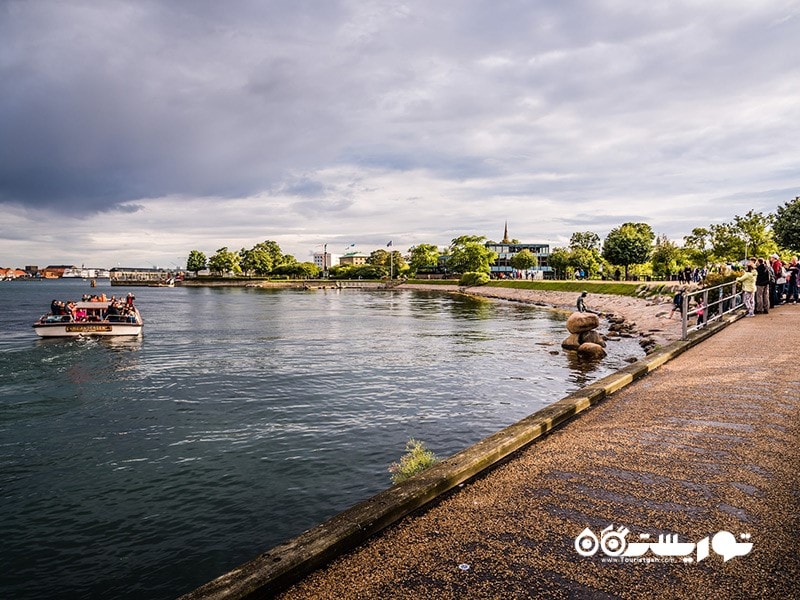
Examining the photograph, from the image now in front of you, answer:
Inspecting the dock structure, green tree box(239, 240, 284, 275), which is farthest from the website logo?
green tree box(239, 240, 284, 275)

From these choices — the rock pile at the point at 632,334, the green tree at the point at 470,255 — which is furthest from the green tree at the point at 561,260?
the rock pile at the point at 632,334

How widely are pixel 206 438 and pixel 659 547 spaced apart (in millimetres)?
10872

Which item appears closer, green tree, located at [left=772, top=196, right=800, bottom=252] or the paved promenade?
the paved promenade

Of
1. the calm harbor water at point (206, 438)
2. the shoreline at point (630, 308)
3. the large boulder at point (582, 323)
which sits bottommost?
the calm harbor water at point (206, 438)

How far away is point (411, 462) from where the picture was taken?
30.2 feet

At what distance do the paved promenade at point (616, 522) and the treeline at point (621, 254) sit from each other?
167 ft

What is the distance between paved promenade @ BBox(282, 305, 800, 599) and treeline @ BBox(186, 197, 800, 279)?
2008 inches

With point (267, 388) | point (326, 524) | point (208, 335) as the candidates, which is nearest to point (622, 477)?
point (326, 524)

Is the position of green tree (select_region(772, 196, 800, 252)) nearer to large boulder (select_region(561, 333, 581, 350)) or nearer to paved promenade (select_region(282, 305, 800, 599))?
large boulder (select_region(561, 333, 581, 350))

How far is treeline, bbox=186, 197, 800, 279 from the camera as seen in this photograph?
189 ft

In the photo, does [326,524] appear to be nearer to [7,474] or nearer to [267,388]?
[7,474]

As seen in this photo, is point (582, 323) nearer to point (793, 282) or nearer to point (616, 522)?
point (793, 282)

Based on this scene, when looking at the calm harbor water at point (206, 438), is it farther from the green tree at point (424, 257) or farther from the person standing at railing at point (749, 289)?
the green tree at point (424, 257)

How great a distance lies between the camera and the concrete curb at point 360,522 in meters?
3.66
